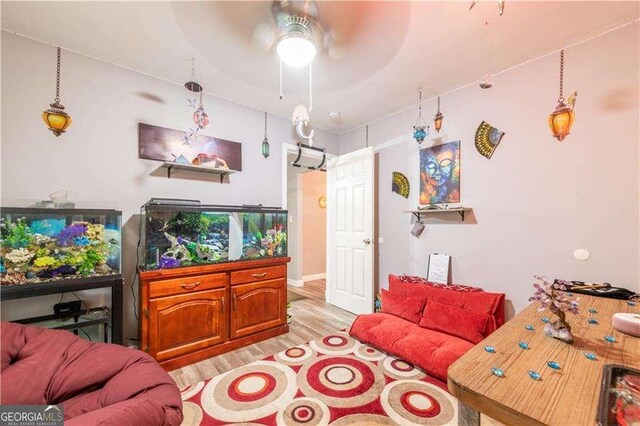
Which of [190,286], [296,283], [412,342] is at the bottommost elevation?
[296,283]

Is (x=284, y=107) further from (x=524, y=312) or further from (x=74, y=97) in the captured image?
(x=524, y=312)

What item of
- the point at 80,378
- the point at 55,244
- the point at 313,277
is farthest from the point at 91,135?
the point at 313,277

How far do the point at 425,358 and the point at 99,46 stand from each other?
3502mm

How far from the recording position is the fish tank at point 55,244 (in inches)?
66.9

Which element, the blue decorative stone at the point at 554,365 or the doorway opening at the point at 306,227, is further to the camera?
the doorway opening at the point at 306,227

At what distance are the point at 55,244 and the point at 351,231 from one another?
2.82 metres

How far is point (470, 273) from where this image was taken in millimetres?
2588

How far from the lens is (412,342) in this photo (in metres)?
2.12

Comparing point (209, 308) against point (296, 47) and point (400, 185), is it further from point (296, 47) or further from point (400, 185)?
point (400, 185)

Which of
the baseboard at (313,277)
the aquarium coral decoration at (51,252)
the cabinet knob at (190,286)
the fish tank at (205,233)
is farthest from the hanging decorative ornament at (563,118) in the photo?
the baseboard at (313,277)

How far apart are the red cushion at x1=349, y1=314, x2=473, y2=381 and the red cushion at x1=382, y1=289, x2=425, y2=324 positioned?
65mm

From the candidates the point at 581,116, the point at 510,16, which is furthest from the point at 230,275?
the point at 581,116

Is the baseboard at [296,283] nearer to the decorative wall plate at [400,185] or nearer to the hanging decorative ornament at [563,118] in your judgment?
the decorative wall plate at [400,185]

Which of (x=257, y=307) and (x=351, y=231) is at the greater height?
(x=351, y=231)
